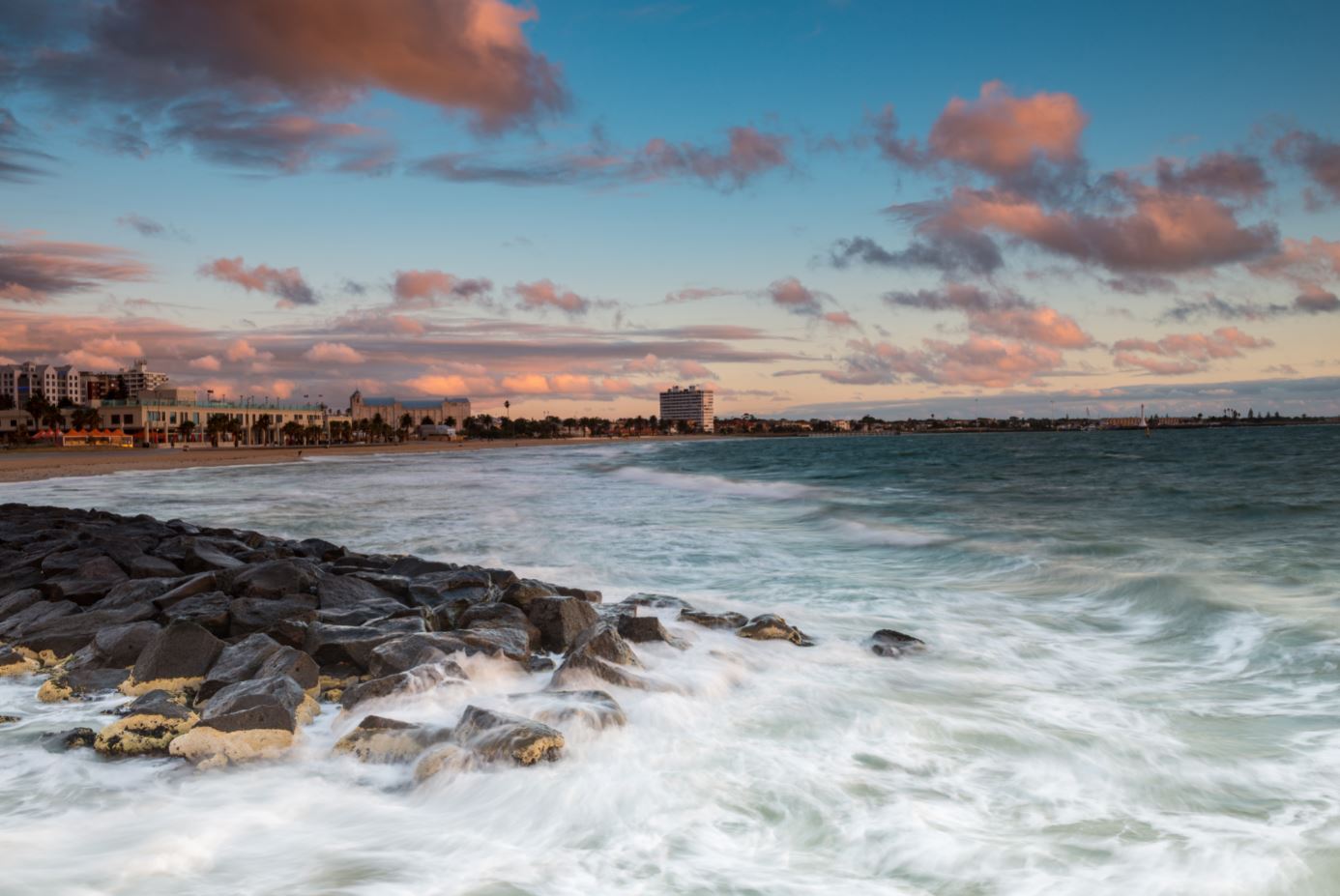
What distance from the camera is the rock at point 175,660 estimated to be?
6363mm

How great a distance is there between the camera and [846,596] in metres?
11.6

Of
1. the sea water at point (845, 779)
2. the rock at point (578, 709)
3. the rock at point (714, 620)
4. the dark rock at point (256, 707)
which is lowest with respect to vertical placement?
the sea water at point (845, 779)

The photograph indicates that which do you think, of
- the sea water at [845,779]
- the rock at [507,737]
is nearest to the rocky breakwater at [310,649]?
the rock at [507,737]

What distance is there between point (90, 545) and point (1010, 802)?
12.3 m

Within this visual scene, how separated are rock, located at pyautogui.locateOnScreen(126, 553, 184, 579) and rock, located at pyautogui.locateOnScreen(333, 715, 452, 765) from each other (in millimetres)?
6435

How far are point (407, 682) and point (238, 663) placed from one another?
130 centimetres

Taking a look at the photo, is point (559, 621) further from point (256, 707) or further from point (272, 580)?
point (272, 580)

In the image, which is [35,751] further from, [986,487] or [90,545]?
[986,487]

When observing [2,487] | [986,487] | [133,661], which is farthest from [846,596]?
[2,487]

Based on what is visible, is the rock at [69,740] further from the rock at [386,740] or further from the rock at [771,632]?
the rock at [771,632]

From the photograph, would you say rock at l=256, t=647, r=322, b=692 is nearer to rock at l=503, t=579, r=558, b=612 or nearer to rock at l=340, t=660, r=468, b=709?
rock at l=340, t=660, r=468, b=709

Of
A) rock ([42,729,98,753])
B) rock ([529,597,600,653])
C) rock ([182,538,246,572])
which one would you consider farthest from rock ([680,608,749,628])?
rock ([182,538,246,572])

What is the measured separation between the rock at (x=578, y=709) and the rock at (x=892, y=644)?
124 inches

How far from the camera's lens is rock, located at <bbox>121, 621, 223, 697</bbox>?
6.36 m
